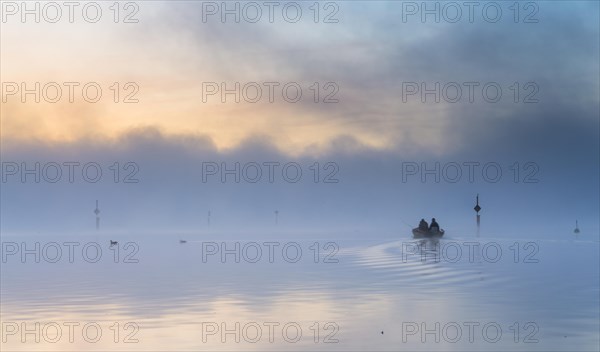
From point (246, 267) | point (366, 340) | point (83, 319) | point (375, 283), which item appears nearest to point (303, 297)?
point (375, 283)

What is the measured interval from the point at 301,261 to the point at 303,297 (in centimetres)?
4296

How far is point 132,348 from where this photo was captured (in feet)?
99.7

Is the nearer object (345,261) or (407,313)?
(407,313)

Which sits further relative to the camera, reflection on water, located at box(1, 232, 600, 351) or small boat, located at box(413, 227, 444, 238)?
small boat, located at box(413, 227, 444, 238)

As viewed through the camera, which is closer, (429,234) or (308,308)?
(308,308)

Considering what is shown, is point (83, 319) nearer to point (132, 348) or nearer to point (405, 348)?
point (132, 348)

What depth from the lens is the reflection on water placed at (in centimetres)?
3164

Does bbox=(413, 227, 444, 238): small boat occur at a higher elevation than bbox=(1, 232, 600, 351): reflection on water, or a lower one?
higher

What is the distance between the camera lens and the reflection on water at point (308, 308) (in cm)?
3164

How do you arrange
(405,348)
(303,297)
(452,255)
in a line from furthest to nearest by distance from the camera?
(452,255) → (303,297) → (405,348)

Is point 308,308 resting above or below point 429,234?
below

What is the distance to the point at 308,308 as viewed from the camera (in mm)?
43250

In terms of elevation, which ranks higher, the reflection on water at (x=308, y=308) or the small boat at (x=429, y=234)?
the small boat at (x=429, y=234)

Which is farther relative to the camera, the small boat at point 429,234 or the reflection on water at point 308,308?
the small boat at point 429,234
